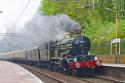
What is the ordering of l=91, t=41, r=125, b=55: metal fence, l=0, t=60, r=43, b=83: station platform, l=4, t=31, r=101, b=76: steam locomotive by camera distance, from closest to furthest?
1. l=0, t=60, r=43, b=83: station platform
2. l=4, t=31, r=101, b=76: steam locomotive
3. l=91, t=41, r=125, b=55: metal fence

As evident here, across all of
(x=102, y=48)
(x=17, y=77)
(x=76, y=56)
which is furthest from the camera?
(x=102, y=48)

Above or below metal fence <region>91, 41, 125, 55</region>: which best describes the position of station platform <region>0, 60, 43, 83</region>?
below


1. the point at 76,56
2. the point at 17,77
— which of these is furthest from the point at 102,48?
the point at 17,77

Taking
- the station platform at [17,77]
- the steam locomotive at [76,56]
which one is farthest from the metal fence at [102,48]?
the station platform at [17,77]

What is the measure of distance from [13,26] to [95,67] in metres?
38.8

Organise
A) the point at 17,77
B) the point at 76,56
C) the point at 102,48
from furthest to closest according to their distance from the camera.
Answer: the point at 102,48 < the point at 76,56 < the point at 17,77

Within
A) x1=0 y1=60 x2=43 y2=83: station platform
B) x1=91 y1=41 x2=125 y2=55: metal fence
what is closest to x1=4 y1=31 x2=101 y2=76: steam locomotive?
x1=0 y1=60 x2=43 y2=83: station platform

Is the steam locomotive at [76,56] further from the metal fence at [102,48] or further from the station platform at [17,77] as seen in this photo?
the metal fence at [102,48]

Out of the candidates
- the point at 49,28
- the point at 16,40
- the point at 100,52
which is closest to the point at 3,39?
the point at 16,40

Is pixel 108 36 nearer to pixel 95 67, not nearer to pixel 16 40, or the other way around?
pixel 95 67

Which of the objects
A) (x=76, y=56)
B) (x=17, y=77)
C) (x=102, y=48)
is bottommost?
(x=17, y=77)

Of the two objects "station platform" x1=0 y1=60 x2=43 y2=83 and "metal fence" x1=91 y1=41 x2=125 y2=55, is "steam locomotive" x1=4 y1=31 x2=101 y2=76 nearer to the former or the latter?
"station platform" x1=0 y1=60 x2=43 y2=83

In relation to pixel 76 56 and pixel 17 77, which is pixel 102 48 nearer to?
pixel 76 56

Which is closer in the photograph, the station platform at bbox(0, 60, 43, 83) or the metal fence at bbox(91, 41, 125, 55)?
the station platform at bbox(0, 60, 43, 83)
